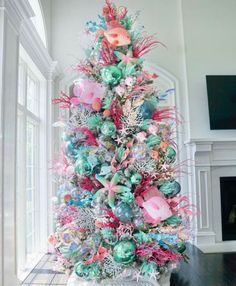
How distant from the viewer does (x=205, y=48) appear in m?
4.69

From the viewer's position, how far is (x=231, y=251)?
435 centimetres

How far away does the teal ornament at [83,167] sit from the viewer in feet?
6.45

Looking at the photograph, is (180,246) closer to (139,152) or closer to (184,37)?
(139,152)

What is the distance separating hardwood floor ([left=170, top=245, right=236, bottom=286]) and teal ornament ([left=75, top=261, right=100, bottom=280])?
4.47 ft

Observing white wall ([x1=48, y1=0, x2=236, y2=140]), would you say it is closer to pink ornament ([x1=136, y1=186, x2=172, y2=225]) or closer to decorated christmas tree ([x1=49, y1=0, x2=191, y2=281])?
decorated christmas tree ([x1=49, y1=0, x2=191, y2=281])

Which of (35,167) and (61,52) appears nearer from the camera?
(35,167)

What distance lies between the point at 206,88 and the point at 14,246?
3.65 metres

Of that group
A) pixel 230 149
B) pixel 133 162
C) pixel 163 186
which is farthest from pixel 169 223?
pixel 230 149

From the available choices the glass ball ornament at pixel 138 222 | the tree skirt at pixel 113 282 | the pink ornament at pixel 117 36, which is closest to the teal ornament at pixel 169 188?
the glass ball ornament at pixel 138 222

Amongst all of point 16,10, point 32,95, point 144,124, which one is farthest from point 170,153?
point 32,95

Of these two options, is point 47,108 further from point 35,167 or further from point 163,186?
point 163,186

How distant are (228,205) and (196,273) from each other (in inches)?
64.5

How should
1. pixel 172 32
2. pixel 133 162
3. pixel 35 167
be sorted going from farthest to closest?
pixel 172 32 → pixel 35 167 → pixel 133 162

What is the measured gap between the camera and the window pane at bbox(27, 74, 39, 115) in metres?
4.01
